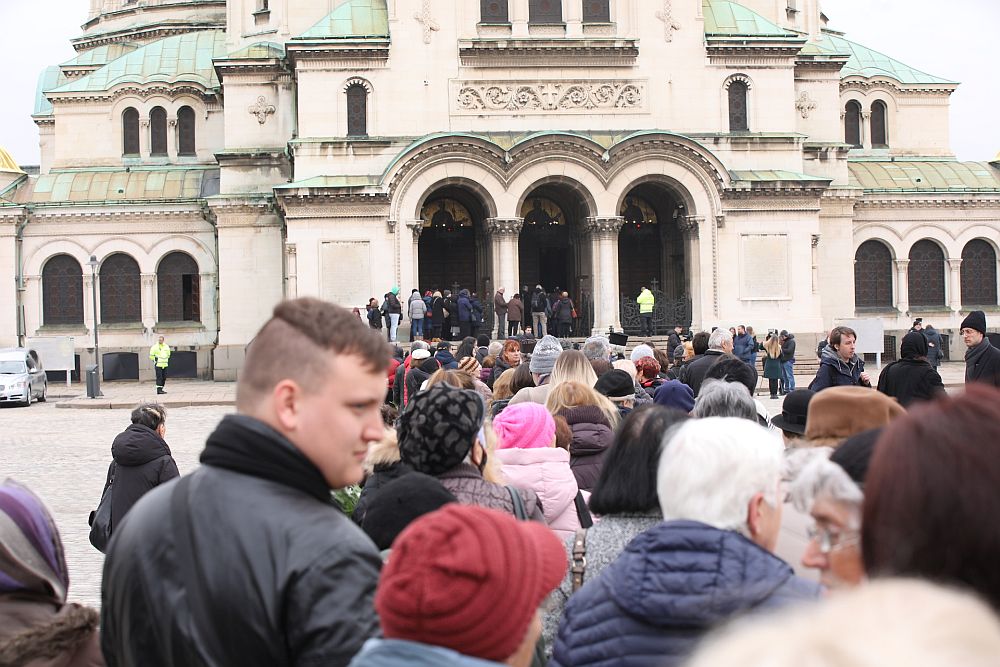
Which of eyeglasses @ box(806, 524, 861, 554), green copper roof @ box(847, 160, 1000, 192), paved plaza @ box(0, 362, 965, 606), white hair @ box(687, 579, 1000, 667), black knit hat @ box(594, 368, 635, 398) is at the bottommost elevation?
paved plaza @ box(0, 362, 965, 606)

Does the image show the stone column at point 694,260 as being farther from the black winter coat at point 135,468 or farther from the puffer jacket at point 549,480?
the puffer jacket at point 549,480

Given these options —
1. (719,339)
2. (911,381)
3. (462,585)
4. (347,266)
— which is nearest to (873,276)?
(347,266)

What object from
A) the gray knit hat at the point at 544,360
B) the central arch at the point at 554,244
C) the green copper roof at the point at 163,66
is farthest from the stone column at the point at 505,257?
the gray knit hat at the point at 544,360

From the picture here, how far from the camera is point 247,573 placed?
3244mm

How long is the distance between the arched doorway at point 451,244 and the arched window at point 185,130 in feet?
38.0

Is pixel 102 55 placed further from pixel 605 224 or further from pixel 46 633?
pixel 46 633

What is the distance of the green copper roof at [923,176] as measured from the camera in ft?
144

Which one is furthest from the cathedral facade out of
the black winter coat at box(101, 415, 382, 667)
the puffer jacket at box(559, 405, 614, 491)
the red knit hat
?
the red knit hat

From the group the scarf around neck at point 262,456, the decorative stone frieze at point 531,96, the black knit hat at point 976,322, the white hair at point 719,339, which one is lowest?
the scarf around neck at point 262,456

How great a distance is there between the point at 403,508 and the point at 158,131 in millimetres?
44269

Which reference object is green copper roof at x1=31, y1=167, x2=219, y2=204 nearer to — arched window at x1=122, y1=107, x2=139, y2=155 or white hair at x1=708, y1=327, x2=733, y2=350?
arched window at x1=122, y1=107, x2=139, y2=155

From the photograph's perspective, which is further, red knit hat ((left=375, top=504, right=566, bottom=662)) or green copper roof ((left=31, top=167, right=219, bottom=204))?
green copper roof ((left=31, top=167, right=219, bottom=204))

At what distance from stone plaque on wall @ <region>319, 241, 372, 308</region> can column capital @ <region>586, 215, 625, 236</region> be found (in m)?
Result: 6.85

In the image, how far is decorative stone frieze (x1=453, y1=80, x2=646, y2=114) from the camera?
36844 millimetres
